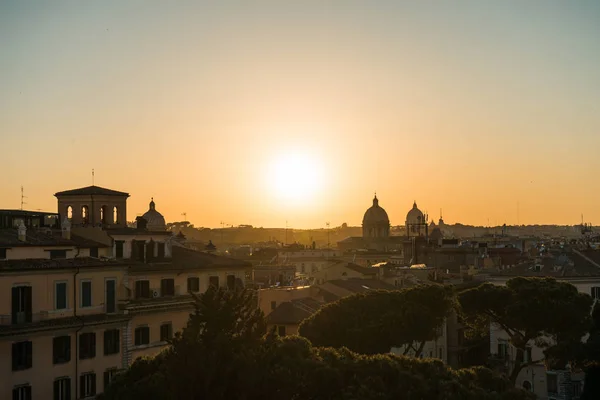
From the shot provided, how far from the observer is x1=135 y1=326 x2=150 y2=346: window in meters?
43.2

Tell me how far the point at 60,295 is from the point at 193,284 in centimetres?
1126

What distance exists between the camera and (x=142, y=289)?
148ft

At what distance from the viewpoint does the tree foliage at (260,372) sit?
1049 inches

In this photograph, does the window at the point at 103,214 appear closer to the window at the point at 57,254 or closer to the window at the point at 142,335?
the window at the point at 142,335

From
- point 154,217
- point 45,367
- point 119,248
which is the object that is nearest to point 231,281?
point 119,248

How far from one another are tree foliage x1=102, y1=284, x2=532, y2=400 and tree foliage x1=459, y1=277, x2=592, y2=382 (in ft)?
56.7

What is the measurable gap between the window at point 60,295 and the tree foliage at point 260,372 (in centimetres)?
793

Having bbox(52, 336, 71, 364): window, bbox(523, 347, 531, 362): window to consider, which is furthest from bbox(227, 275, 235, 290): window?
bbox(523, 347, 531, 362): window

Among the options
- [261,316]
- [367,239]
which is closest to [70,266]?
[261,316]

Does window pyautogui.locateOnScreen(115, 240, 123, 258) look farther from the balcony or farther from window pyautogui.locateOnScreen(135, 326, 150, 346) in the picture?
the balcony

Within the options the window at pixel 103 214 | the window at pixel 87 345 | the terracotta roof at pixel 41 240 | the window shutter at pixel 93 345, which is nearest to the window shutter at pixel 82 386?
the window at pixel 87 345

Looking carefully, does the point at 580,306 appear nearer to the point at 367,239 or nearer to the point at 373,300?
the point at 373,300

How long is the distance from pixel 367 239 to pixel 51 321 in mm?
163824

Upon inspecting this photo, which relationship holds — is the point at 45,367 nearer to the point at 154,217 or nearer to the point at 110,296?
the point at 110,296
